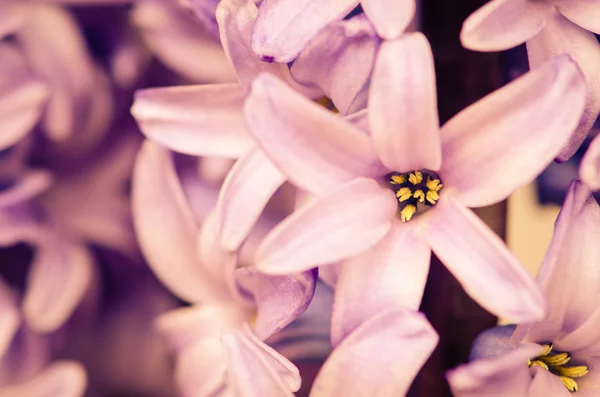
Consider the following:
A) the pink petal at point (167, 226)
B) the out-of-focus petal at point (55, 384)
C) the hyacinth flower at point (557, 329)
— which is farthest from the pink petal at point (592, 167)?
the out-of-focus petal at point (55, 384)

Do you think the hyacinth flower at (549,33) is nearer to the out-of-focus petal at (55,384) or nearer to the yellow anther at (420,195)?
the yellow anther at (420,195)

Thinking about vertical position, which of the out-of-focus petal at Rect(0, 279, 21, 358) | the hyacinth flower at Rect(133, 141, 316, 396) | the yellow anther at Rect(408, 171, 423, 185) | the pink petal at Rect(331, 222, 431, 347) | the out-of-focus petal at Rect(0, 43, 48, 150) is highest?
the yellow anther at Rect(408, 171, 423, 185)

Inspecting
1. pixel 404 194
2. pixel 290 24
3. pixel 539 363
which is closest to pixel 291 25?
pixel 290 24

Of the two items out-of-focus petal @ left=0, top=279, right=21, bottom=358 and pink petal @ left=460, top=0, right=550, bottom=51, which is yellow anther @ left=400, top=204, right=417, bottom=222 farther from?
out-of-focus petal @ left=0, top=279, right=21, bottom=358

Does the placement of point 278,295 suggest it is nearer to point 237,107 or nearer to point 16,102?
point 237,107

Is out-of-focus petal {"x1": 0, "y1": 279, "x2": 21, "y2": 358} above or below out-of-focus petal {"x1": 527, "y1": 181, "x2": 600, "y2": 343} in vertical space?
below

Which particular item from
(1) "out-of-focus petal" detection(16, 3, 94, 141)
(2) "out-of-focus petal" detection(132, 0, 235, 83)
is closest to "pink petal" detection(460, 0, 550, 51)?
(2) "out-of-focus petal" detection(132, 0, 235, 83)

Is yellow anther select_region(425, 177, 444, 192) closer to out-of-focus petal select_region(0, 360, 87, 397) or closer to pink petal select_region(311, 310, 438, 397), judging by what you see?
pink petal select_region(311, 310, 438, 397)

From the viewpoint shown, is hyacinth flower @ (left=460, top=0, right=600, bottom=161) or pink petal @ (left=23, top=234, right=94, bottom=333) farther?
pink petal @ (left=23, top=234, right=94, bottom=333)
